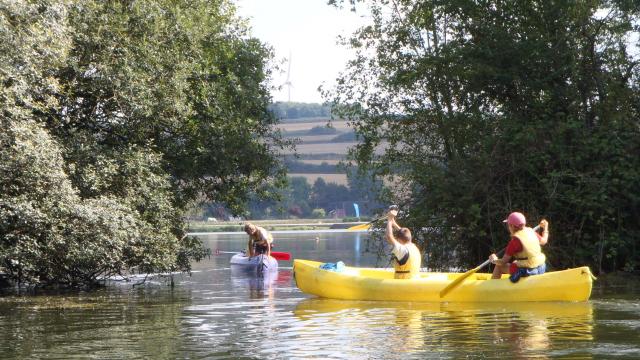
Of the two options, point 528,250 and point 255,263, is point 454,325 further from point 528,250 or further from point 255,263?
point 255,263

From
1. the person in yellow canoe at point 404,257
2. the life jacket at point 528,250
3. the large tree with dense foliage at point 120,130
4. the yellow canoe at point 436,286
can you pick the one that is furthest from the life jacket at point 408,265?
the large tree with dense foliage at point 120,130

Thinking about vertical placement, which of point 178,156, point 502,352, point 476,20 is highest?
point 476,20

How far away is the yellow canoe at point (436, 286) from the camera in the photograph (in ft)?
55.5

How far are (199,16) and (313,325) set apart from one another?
12.8m

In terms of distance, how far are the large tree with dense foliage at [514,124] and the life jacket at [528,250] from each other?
5523 millimetres

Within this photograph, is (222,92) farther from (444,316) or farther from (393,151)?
(444,316)

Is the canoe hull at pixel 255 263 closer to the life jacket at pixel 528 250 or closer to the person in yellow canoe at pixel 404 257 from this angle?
the person in yellow canoe at pixel 404 257

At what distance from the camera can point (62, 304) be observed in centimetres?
1944

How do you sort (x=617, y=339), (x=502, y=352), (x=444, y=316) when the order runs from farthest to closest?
(x=444, y=316)
(x=617, y=339)
(x=502, y=352)

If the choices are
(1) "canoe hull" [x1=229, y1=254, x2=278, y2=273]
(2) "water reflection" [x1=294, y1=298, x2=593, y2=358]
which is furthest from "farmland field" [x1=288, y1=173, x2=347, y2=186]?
(2) "water reflection" [x1=294, y1=298, x2=593, y2=358]

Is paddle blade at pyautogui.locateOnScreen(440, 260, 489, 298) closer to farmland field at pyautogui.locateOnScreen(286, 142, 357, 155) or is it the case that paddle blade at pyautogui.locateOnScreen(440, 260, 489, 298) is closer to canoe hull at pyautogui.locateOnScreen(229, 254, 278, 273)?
canoe hull at pyautogui.locateOnScreen(229, 254, 278, 273)

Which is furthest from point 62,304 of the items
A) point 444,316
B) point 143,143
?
point 444,316

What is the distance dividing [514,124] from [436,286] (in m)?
7.35

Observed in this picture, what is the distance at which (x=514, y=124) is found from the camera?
78.2 feet
